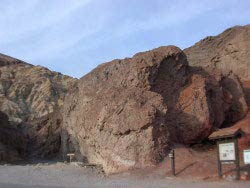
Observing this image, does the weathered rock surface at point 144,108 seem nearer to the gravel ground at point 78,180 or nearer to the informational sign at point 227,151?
the gravel ground at point 78,180

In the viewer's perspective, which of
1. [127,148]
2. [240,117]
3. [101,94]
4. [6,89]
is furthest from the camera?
[6,89]

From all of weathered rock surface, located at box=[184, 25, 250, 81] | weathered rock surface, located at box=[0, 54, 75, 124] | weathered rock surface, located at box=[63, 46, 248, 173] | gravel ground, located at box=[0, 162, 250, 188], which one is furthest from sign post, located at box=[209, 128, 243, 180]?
weathered rock surface, located at box=[0, 54, 75, 124]

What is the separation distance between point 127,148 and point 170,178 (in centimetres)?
396

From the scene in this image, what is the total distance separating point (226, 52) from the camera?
3959 centimetres

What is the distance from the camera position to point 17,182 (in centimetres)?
1914

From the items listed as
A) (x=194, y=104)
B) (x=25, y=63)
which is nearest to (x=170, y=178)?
(x=194, y=104)

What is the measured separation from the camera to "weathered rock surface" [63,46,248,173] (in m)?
23.2

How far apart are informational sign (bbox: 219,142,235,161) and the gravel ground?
1.22 m

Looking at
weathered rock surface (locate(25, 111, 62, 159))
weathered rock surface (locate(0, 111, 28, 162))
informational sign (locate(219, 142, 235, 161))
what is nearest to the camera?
informational sign (locate(219, 142, 235, 161))

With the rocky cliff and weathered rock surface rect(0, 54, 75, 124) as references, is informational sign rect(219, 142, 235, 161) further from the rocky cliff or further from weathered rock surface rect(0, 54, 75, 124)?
weathered rock surface rect(0, 54, 75, 124)

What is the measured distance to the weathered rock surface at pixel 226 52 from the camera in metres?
37.9

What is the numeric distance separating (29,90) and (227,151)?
58.0 m

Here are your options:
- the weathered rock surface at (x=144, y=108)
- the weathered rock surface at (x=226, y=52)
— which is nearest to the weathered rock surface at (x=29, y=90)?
the weathered rock surface at (x=226, y=52)

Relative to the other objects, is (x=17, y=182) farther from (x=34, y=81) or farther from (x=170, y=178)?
(x=34, y=81)
